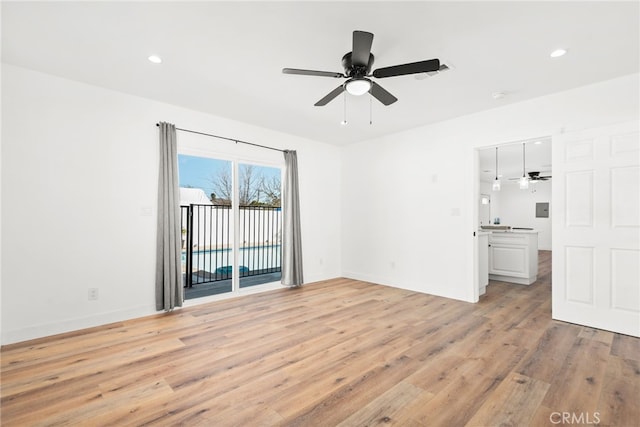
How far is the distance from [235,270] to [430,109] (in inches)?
152

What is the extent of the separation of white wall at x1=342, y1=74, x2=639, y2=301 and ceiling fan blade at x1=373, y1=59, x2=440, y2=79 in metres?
2.47

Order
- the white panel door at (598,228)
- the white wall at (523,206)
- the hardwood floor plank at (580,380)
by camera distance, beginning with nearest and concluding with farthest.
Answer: the hardwood floor plank at (580,380), the white panel door at (598,228), the white wall at (523,206)

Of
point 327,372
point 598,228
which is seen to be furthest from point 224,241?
point 598,228

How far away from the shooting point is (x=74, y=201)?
10.7 feet

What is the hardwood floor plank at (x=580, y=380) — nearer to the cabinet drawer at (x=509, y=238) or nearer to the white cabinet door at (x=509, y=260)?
the white cabinet door at (x=509, y=260)

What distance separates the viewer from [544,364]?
2.45m

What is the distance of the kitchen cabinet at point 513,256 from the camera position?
532cm

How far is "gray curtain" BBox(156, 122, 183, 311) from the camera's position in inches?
148

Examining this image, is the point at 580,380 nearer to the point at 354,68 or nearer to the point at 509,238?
the point at 354,68

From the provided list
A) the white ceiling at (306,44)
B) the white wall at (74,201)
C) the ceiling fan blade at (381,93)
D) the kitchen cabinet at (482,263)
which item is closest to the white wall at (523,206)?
the kitchen cabinet at (482,263)

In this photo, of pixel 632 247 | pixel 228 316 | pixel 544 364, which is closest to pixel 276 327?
pixel 228 316

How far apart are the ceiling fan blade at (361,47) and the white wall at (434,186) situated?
2.77m

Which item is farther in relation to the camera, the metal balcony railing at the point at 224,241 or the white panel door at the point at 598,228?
the metal balcony railing at the point at 224,241

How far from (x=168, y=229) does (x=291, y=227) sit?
2.09 meters
